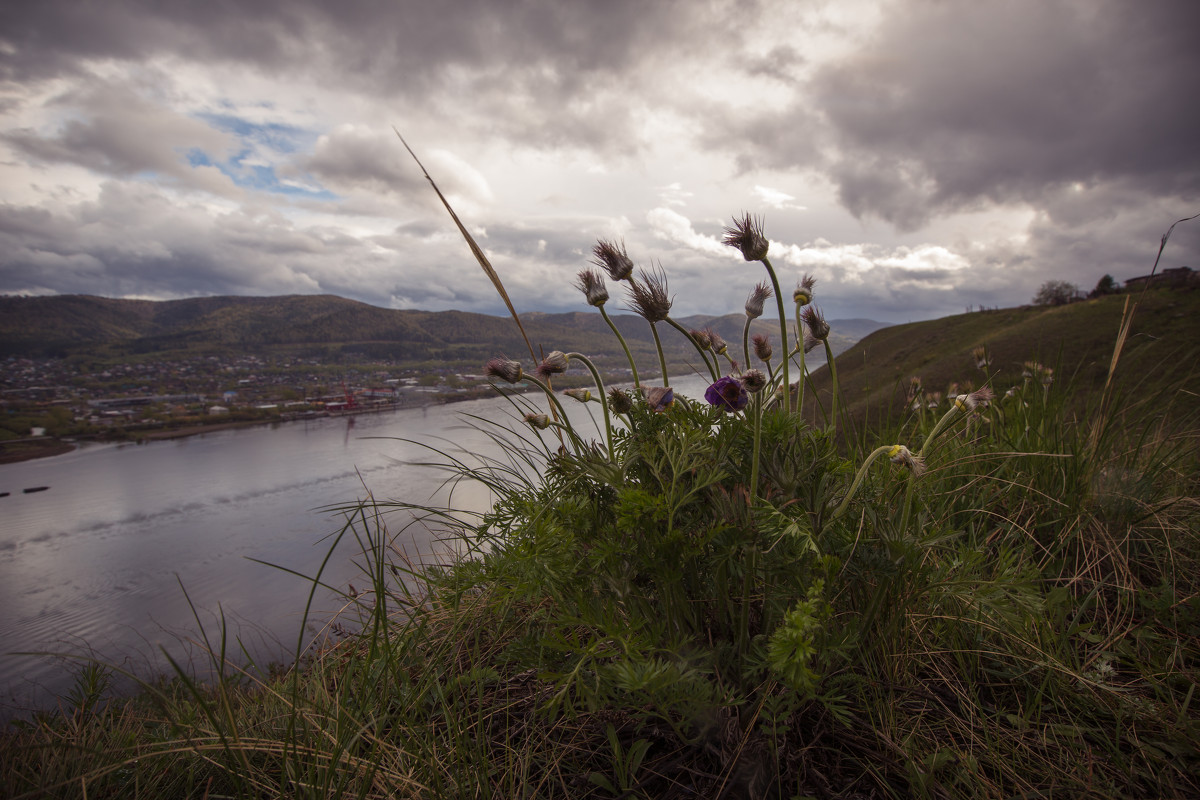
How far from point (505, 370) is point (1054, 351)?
50.3 ft

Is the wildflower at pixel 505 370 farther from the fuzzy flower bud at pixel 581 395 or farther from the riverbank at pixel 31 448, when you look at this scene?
the riverbank at pixel 31 448

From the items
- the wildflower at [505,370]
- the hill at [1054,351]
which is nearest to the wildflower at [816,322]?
the wildflower at [505,370]

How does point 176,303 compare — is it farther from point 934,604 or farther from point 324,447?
point 934,604

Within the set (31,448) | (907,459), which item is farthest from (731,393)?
(31,448)

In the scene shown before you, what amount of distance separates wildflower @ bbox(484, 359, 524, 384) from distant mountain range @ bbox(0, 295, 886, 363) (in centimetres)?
2250

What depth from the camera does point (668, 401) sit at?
1.48m

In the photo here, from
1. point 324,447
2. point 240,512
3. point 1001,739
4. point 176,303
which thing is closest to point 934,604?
point 1001,739

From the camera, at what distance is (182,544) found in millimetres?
8148

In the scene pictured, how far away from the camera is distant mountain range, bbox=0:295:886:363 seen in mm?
29125

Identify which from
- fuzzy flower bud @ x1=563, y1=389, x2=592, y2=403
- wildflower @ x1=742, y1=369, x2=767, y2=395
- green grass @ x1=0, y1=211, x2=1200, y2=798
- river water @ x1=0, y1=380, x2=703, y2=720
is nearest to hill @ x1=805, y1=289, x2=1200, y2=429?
green grass @ x1=0, y1=211, x2=1200, y2=798

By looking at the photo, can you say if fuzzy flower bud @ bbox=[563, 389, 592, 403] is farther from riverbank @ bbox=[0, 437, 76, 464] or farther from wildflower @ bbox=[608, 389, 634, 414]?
riverbank @ bbox=[0, 437, 76, 464]

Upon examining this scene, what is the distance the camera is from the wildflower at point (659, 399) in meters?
1.39

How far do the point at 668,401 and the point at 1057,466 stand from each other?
96.5 inches

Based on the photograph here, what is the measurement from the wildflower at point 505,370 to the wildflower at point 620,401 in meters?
0.47
